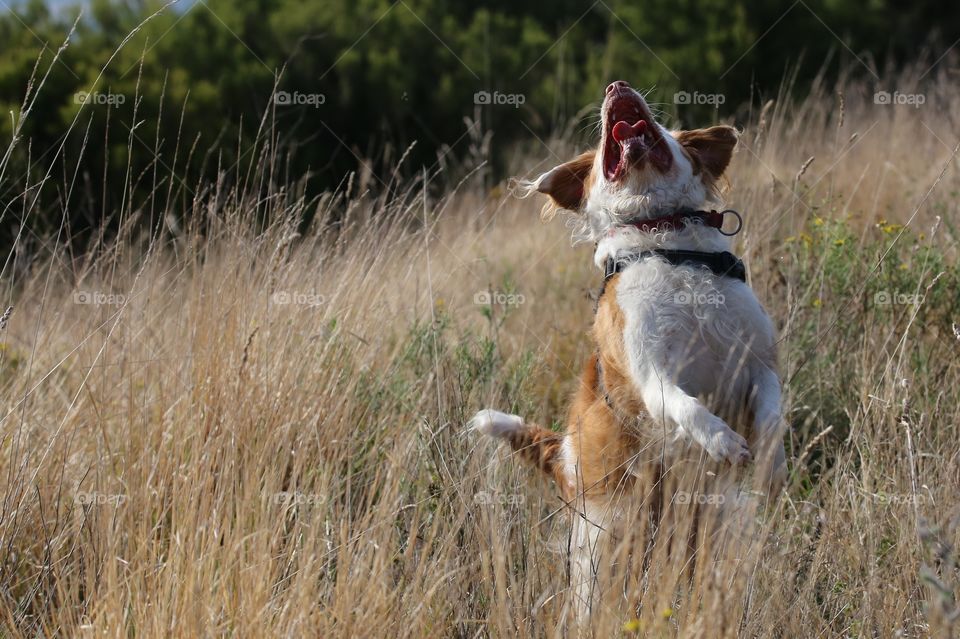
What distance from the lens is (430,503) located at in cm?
327

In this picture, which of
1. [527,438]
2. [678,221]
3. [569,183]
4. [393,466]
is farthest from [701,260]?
[393,466]

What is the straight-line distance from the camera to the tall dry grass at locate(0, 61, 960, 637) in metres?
2.47

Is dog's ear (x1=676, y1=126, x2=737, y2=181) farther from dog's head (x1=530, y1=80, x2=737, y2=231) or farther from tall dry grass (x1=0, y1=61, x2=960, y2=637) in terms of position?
tall dry grass (x1=0, y1=61, x2=960, y2=637)

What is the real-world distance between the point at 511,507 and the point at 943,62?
10082mm

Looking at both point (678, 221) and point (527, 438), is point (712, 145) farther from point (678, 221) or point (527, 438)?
point (527, 438)

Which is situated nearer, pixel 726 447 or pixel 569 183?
pixel 726 447

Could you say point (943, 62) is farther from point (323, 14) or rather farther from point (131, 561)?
point (131, 561)

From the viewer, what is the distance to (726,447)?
280cm

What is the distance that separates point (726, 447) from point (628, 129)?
1186 millimetres

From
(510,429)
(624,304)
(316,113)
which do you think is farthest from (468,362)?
(316,113)

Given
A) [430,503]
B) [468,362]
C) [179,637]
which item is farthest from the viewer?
[468,362]

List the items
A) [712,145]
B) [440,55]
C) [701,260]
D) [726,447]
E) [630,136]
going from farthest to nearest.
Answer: [440,55] < [712,145] < [630,136] < [701,260] < [726,447]

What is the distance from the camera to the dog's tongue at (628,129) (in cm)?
A: 335

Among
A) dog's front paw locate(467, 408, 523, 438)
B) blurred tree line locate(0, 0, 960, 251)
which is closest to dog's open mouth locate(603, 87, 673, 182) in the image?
dog's front paw locate(467, 408, 523, 438)
